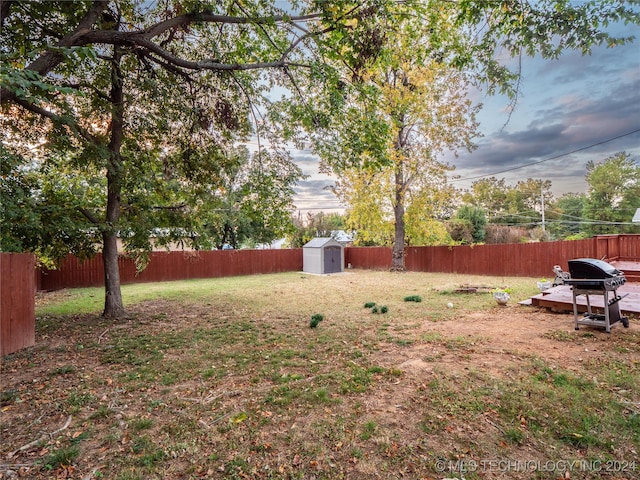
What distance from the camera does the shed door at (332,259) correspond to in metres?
17.1

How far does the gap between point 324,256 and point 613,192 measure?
93.4ft

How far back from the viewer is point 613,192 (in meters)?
27.4

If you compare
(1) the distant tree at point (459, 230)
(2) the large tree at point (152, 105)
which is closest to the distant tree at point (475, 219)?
(1) the distant tree at point (459, 230)

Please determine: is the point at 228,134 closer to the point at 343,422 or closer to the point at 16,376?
the point at 16,376

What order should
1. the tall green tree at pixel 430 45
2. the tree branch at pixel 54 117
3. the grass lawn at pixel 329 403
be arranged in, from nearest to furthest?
the grass lawn at pixel 329 403 → the tall green tree at pixel 430 45 → the tree branch at pixel 54 117

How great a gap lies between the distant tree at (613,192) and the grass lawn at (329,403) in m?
30.0

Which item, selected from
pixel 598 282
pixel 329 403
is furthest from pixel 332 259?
pixel 329 403

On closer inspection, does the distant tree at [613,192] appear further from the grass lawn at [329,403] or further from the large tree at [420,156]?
the grass lawn at [329,403]

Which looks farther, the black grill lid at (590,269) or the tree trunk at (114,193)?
the tree trunk at (114,193)

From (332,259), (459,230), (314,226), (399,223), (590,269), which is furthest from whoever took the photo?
(314,226)

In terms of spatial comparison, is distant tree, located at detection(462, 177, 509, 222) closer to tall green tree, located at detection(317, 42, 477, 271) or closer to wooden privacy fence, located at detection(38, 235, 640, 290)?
wooden privacy fence, located at detection(38, 235, 640, 290)

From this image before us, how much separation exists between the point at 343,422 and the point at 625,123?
1682 cm

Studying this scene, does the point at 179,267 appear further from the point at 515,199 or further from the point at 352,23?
the point at 515,199

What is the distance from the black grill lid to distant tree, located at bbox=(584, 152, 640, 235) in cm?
2815
